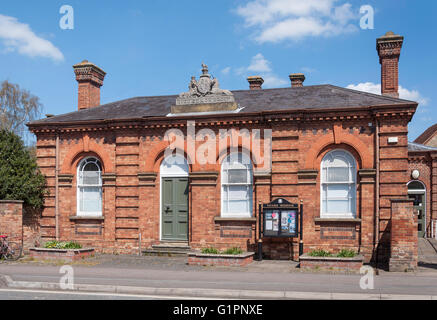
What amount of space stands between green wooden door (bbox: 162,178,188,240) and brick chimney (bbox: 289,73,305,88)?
299 inches

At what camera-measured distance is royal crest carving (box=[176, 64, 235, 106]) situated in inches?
710

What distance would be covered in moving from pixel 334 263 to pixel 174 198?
6764mm

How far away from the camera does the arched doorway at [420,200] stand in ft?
88.1

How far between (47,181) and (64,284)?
891 cm

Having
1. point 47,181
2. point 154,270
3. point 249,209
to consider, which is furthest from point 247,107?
point 47,181

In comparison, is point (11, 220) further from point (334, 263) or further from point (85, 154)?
point (334, 263)

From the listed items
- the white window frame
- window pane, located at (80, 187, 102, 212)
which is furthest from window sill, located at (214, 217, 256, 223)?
window pane, located at (80, 187, 102, 212)

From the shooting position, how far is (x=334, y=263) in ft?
45.5

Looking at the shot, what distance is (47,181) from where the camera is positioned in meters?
19.5

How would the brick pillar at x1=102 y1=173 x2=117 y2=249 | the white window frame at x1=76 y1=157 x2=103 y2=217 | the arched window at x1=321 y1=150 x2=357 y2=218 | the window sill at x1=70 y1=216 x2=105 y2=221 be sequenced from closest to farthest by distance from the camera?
the arched window at x1=321 y1=150 x2=357 y2=218
the brick pillar at x1=102 y1=173 x2=117 y2=249
the window sill at x1=70 y1=216 x2=105 y2=221
the white window frame at x1=76 y1=157 x2=103 y2=217

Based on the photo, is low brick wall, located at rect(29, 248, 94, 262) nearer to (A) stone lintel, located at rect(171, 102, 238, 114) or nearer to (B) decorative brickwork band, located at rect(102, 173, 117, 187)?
(B) decorative brickwork band, located at rect(102, 173, 117, 187)

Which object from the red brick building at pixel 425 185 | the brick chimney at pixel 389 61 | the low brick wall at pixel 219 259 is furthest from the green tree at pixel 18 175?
the red brick building at pixel 425 185

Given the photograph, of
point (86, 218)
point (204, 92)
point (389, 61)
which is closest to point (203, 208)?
point (204, 92)

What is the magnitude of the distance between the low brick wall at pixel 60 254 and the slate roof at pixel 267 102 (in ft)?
17.0
